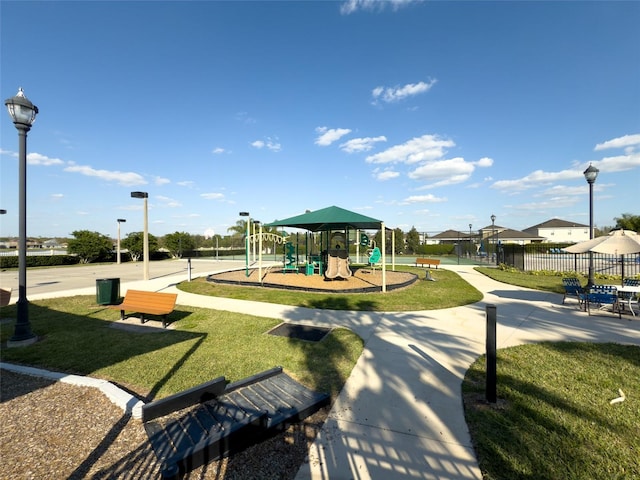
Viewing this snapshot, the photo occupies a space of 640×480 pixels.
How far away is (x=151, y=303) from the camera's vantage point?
7105 millimetres

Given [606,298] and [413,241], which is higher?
[413,241]

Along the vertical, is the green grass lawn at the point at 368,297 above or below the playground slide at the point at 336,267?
below

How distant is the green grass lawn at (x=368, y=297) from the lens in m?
8.84

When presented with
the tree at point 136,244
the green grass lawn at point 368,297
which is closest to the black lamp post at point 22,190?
the green grass lawn at point 368,297

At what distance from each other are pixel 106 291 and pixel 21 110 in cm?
551

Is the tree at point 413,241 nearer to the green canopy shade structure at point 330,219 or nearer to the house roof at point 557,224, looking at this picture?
the green canopy shade structure at point 330,219

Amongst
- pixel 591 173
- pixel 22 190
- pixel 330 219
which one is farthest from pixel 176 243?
pixel 591 173

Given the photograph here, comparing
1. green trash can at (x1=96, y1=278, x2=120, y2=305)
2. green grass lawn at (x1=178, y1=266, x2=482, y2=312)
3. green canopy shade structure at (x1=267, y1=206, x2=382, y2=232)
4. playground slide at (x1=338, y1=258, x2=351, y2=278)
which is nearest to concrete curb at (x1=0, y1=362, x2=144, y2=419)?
green trash can at (x1=96, y1=278, x2=120, y2=305)

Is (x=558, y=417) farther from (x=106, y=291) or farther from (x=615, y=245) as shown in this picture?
(x=106, y=291)

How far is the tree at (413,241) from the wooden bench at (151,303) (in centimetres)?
3684

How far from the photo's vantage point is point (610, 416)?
3232mm

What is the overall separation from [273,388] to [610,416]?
394cm

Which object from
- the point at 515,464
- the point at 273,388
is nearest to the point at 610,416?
the point at 515,464

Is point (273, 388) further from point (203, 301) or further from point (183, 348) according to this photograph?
point (203, 301)
